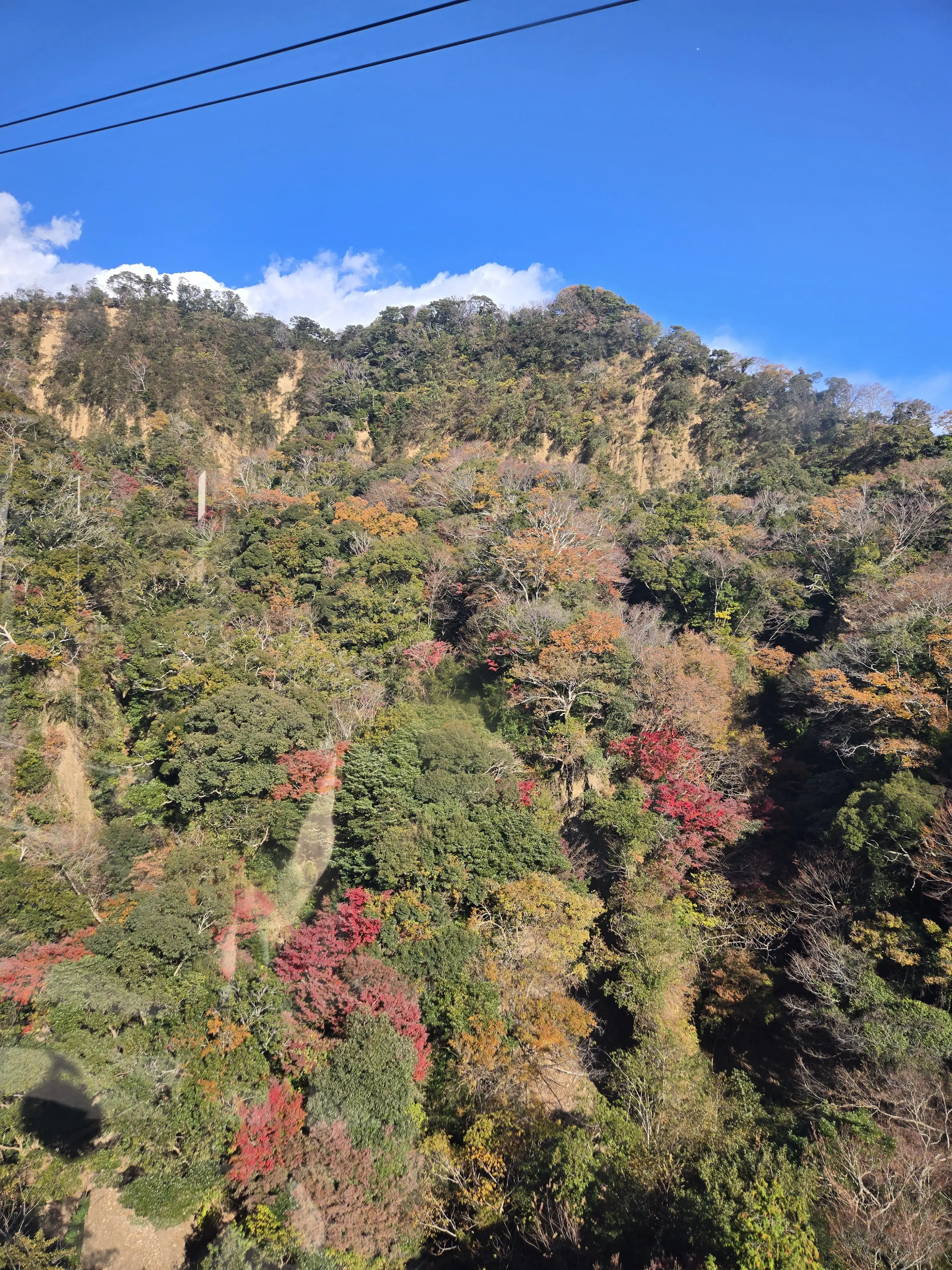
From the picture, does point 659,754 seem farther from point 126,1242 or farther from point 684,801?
point 126,1242

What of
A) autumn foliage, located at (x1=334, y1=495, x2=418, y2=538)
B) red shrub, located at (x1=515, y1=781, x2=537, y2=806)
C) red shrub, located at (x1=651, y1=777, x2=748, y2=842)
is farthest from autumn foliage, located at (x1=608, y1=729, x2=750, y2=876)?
autumn foliage, located at (x1=334, y1=495, x2=418, y2=538)

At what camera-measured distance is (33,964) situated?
11453mm

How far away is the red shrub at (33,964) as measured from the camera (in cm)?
1107

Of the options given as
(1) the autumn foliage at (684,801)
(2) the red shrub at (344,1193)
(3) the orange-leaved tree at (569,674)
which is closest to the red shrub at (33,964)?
(2) the red shrub at (344,1193)

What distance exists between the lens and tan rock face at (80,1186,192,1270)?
33.3 feet

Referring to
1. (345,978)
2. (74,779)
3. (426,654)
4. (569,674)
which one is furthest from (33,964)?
(569,674)

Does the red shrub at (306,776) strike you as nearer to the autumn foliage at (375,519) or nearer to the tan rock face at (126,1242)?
the tan rock face at (126,1242)

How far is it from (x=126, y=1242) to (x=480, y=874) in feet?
29.2

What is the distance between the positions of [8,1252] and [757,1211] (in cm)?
1107

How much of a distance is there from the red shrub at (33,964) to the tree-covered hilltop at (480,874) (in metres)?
0.05

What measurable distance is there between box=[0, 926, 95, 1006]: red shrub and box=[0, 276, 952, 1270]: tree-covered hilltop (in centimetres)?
5

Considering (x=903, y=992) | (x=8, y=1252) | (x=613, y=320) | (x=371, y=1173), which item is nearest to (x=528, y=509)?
(x=903, y=992)

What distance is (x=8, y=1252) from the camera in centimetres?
885

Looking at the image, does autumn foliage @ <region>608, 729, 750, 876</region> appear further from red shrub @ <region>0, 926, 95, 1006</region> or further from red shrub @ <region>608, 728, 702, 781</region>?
red shrub @ <region>0, 926, 95, 1006</region>
